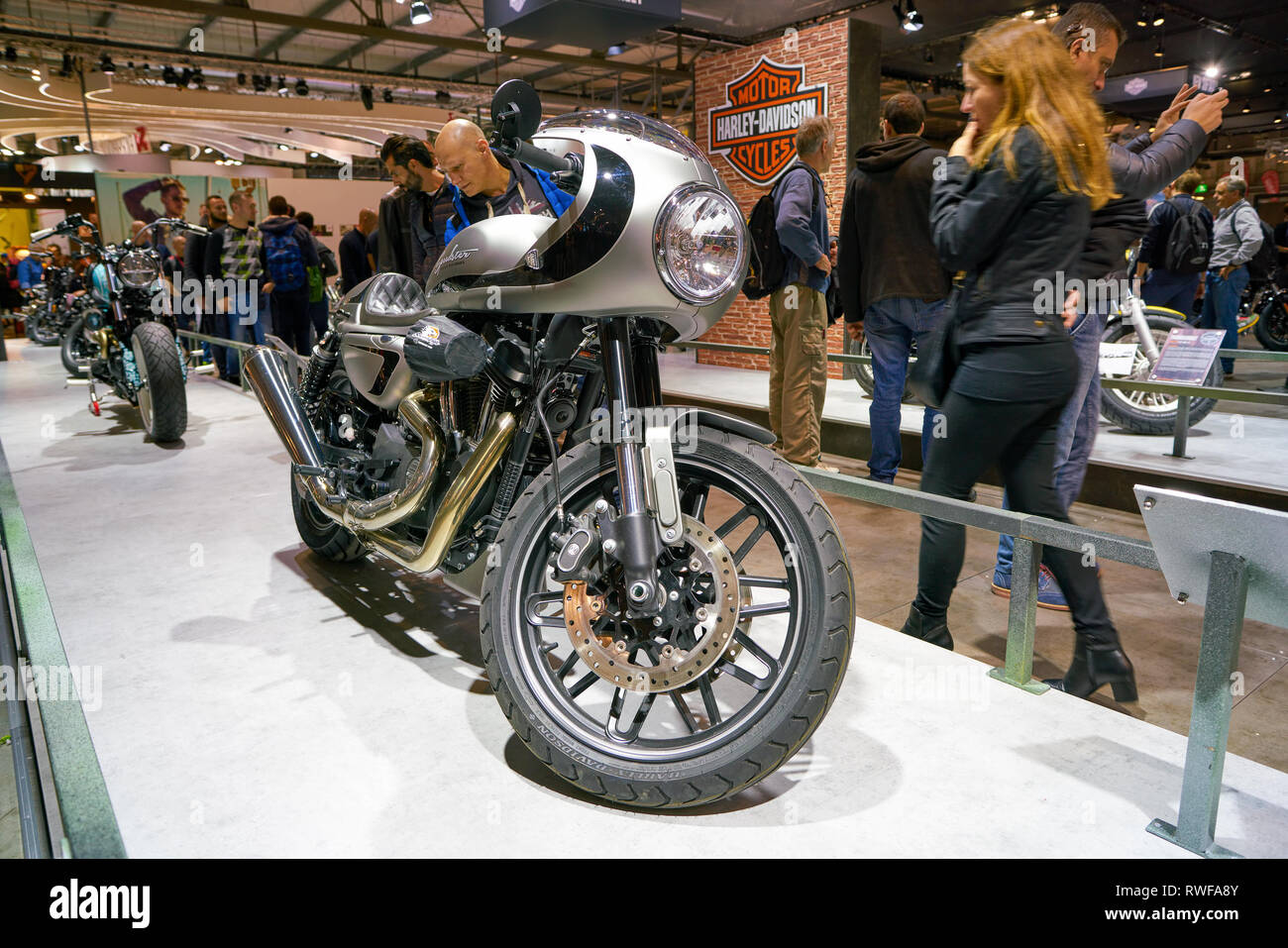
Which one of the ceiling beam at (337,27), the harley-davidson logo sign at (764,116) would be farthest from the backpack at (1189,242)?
the ceiling beam at (337,27)

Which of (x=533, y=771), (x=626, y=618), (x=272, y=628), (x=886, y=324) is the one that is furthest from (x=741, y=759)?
(x=886, y=324)

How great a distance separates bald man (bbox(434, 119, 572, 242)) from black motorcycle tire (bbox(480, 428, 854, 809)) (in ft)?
2.06

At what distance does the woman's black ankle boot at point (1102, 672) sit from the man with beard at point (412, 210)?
2.21 meters

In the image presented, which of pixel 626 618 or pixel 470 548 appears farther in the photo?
pixel 470 548

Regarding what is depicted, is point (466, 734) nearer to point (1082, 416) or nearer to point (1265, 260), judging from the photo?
point (1082, 416)

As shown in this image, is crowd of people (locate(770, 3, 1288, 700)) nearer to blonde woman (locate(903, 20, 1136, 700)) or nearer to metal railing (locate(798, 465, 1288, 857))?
blonde woman (locate(903, 20, 1136, 700))

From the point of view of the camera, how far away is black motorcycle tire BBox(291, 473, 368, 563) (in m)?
3.15

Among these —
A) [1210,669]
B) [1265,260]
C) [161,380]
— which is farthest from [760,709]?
[1265,260]

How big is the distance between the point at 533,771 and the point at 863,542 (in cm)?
258

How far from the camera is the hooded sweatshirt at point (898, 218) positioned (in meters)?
4.01

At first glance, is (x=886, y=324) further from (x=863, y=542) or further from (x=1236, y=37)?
(x=1236, y=37)

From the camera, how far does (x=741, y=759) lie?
1609 mm

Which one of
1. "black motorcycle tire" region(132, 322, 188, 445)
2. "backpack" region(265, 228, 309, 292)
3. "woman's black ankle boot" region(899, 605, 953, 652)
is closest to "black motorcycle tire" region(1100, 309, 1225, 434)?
"woman's black ankle boot" region(899, 605, 953, 652)
